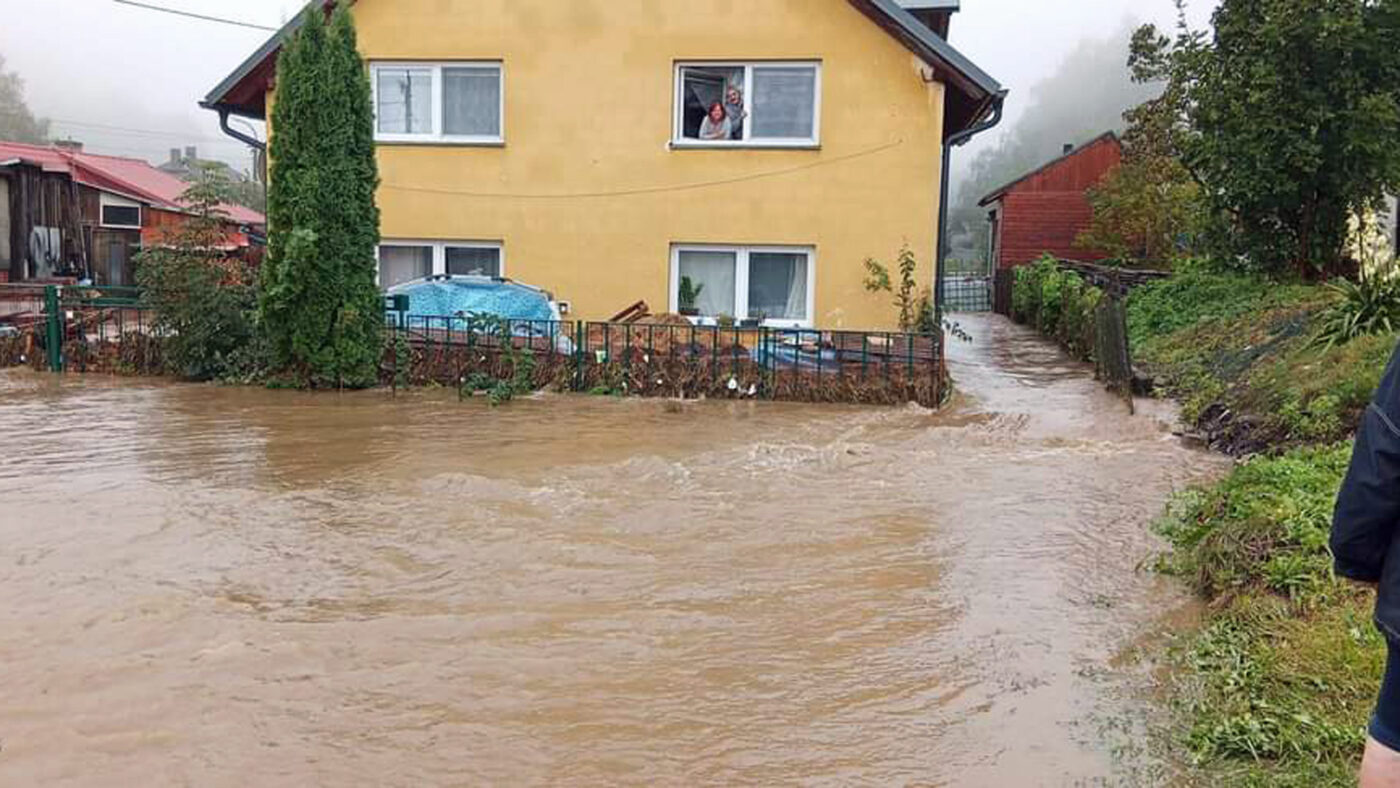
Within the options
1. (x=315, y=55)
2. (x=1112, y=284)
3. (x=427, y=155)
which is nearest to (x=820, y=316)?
(x=427, y=155)

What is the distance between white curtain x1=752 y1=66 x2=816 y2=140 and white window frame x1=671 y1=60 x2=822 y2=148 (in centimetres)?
4

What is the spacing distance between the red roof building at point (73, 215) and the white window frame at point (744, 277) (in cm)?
911

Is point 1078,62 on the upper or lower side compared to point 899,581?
upper

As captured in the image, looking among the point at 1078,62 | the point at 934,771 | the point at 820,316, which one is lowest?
the point at 934,771

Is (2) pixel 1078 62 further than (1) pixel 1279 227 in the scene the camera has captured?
Yes

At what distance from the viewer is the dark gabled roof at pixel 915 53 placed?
15.0 m

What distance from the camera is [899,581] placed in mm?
6727

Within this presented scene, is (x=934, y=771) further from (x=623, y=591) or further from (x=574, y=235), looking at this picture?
(x=574, y=235)

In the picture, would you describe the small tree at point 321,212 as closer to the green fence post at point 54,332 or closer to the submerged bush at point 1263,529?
the green fence post at point 54,332

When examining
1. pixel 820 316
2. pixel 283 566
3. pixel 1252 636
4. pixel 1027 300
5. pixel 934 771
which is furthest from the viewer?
pixel 1027 300

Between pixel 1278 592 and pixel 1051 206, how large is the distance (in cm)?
3577

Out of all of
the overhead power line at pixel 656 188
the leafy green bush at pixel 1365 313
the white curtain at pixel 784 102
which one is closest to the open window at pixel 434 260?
the overhead power line at pixel 656 188

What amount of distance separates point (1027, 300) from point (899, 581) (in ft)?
79.5

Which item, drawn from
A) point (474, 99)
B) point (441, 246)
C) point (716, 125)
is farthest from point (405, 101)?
point (716, 125)
